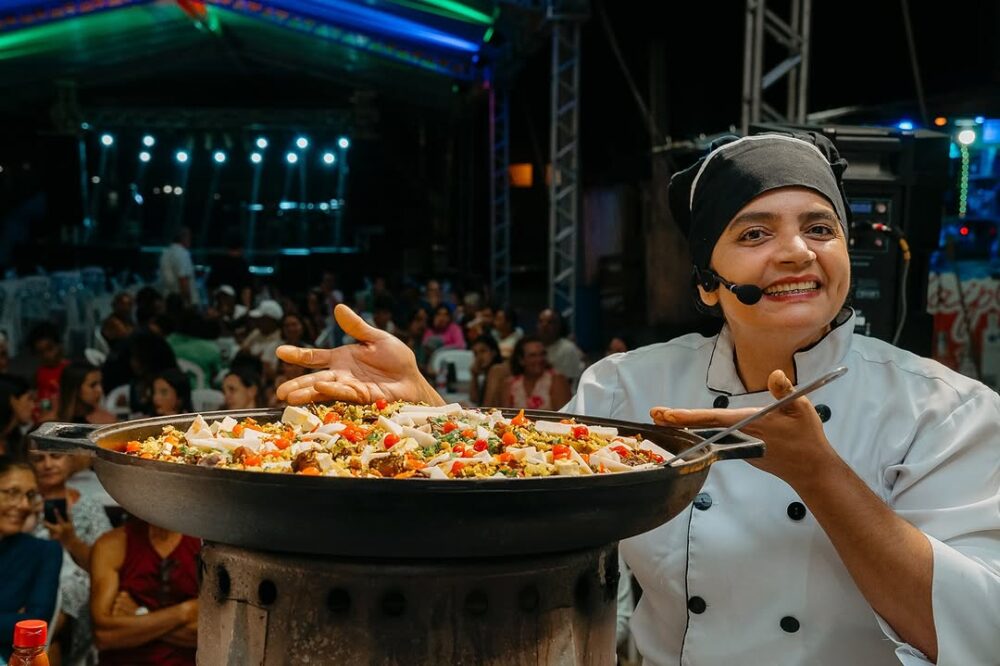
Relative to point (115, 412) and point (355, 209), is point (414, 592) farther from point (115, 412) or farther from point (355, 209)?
point (355, 209)

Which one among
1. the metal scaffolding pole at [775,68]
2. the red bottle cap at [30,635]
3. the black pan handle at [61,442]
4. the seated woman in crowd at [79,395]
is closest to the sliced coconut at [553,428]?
the black pan handle at [61,442]

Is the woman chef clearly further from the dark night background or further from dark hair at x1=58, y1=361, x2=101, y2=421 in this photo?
Answer: the dark night background

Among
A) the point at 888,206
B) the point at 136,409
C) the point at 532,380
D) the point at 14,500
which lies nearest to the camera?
the point at 14,500

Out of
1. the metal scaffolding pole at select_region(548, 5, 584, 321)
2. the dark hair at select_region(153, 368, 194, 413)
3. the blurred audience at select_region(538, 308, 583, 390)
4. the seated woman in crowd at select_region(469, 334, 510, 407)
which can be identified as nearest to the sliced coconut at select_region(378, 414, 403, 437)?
the dark hair at select_region(153, 368, 194, 413)

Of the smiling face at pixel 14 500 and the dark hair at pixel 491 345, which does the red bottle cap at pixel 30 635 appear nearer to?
the smiling face at pixel 14 500

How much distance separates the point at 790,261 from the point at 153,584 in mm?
2808

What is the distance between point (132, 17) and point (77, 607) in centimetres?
1433

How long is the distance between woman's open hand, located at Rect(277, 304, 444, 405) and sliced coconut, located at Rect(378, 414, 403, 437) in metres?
0.29

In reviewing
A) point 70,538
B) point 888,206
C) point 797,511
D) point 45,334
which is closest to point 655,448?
point 797,511

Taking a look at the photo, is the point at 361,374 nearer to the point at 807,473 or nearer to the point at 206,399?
the point at 807,473

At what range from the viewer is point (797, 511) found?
1936 mm

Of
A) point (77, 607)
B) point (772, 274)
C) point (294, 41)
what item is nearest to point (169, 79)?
point (294, 41)

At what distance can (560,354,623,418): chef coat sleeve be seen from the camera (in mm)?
2236

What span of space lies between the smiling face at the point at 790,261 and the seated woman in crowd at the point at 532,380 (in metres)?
4.92
